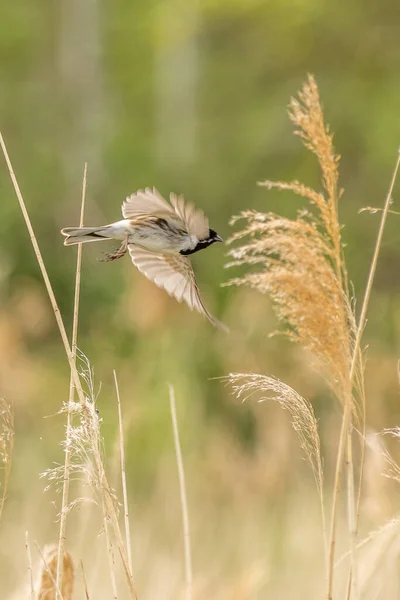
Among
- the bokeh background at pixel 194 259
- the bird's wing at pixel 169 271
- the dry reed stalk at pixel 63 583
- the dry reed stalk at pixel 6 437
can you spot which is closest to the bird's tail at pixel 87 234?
the bird's wing at pixel 169 271

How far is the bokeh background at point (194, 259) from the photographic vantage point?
142 inches

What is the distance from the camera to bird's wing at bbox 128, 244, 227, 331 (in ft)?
6.36

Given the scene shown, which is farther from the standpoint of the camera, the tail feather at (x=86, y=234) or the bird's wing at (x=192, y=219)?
the bird's wing at (x=192, y=219)

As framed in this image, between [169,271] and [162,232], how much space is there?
15 cm

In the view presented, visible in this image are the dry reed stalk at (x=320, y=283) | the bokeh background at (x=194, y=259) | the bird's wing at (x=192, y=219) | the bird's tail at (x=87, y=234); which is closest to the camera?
the dry reed stalk at (x=320, y=283)

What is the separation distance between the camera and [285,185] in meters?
1.29

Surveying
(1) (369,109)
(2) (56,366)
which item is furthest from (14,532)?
(1) (369,109)

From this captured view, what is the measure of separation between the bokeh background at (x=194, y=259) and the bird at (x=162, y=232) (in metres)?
0.29

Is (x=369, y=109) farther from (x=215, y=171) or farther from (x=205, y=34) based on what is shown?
(x=205, y=34)

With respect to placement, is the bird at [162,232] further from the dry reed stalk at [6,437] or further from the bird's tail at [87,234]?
the dry reed stalk at [6,437]

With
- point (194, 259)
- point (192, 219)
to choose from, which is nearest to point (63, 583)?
point (192, 219)

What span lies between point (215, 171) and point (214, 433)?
8054mm

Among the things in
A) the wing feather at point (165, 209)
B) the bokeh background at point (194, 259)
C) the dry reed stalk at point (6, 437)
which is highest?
the wing feather at point (165, 209)

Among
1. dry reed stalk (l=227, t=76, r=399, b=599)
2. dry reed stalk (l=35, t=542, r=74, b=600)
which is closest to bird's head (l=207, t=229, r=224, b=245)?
dry reed stalk (l=227, t=76, r=399, b=599)
